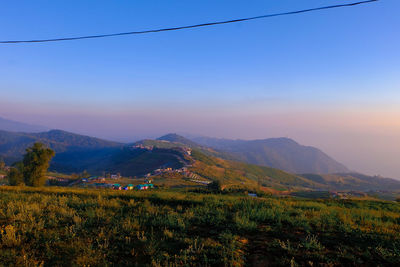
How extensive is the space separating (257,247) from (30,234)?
24.7 ft

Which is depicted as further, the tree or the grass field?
the tree

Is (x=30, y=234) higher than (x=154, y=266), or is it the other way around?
(x=154, y=266)

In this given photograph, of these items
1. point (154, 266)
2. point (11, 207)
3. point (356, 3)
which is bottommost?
point (11, 207)

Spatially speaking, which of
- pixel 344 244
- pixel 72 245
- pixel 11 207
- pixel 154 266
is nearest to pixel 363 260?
pixel 344 244

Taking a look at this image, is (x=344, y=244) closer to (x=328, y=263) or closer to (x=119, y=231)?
(x=328, y=263)

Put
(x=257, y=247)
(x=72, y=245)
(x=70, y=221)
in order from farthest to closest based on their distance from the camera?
(x=70, y=221), (x=257, y=247), (x=72, y=245)

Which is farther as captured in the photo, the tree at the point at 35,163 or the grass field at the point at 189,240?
the tree at the point at 35,163

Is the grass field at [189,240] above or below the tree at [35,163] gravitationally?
above

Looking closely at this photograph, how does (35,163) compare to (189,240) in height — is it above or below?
below

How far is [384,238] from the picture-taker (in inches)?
265

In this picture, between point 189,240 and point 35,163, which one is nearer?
point 189,240

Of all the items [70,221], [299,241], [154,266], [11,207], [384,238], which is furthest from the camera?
[11,207]

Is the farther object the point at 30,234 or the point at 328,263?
the point at 30,234

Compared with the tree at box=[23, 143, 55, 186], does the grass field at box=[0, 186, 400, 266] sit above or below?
above
